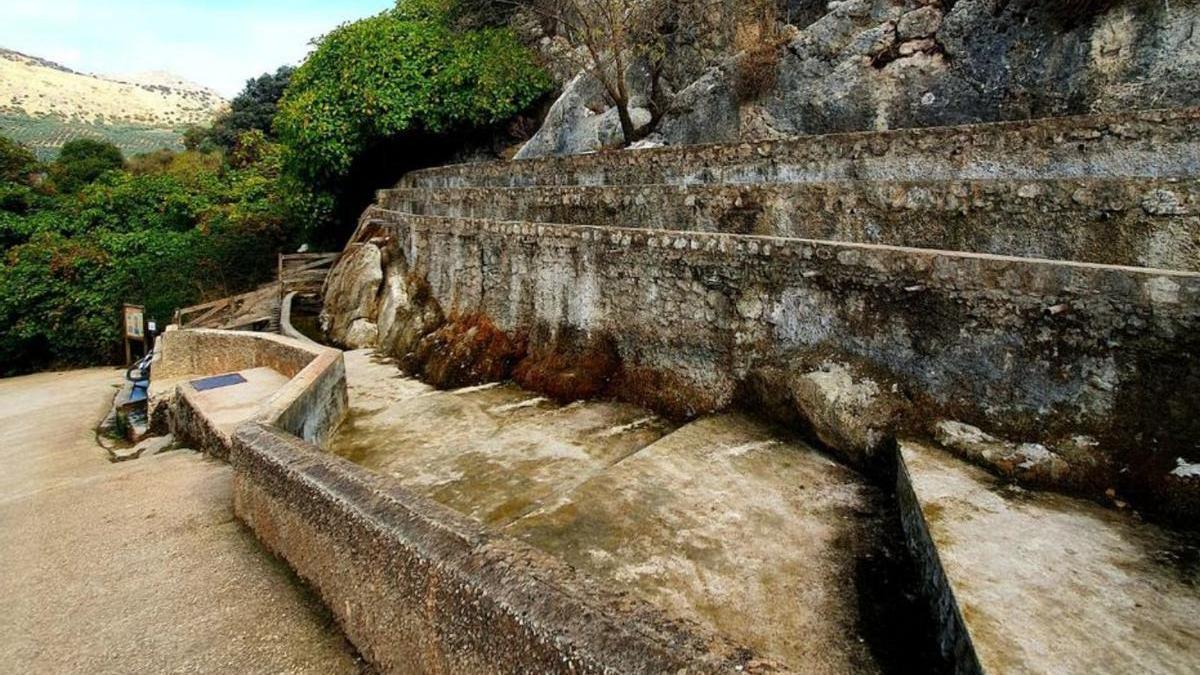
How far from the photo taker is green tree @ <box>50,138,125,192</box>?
26.1 m

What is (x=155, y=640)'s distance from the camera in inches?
109

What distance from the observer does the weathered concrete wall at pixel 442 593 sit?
1742 millimetres

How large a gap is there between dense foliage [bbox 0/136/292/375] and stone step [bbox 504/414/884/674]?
17.3m

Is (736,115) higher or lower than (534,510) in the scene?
higher

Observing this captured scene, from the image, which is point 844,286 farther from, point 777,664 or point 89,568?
point 89,568

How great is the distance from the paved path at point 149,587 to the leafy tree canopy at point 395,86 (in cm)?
1119

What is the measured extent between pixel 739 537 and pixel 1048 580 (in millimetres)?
1472

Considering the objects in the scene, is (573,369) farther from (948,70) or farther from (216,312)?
(216,312)

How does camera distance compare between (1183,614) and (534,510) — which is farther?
(534,510)

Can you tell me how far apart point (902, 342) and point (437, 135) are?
15.5 metres

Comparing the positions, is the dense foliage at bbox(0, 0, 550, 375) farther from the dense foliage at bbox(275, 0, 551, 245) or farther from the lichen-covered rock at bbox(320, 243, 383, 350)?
the lichen-covered rock at bbox(320, 243, 383, 350)

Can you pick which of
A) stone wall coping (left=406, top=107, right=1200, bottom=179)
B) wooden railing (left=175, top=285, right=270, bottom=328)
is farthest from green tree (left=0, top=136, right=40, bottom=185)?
stone wall coping (left=406, top=107, right=1200, bottom=179)

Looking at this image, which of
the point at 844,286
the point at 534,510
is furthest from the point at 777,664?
the point at 844,286

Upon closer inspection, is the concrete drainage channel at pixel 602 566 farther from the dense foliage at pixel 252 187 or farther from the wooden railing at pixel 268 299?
the dense foliage at pixel 252 187
